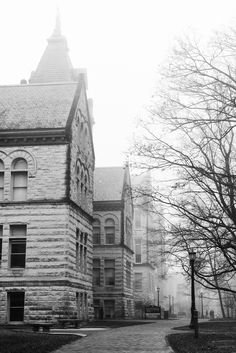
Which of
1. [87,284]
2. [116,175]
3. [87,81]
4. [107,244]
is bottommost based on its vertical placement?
[87,284]

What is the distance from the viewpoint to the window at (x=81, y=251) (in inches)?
1396

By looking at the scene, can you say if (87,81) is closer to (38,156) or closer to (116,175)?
(116,175)

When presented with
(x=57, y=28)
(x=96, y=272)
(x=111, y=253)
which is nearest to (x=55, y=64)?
(x=57, y=28)

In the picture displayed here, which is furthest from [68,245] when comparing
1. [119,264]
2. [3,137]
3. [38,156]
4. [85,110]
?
[119,264]

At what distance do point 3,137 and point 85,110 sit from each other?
857 cm

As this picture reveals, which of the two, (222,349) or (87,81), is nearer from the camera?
(222,349)

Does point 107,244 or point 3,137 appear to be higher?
point 3,137

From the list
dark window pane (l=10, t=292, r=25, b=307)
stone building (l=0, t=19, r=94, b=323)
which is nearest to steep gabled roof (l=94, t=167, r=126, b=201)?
stone building (l=0, t=19, r=94, b=323)

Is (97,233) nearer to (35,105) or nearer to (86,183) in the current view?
(86,183)

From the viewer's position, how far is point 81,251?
36875 millimetres

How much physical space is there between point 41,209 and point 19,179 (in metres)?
2.64

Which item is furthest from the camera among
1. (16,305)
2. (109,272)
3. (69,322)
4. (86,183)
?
(109,272)

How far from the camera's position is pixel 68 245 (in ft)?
104

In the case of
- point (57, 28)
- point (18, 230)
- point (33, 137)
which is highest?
point (57, 28)
